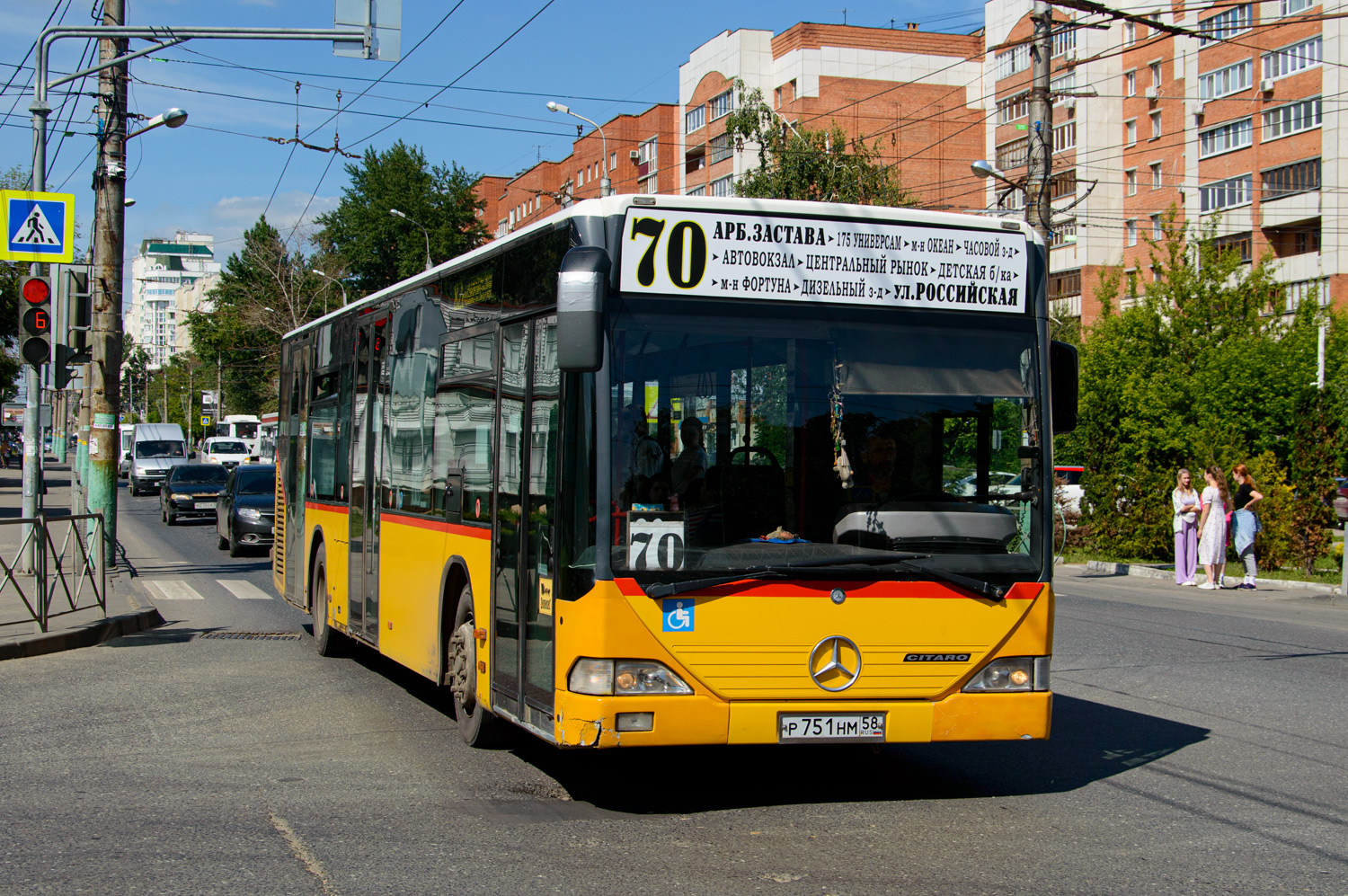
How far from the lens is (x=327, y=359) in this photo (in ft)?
38.3

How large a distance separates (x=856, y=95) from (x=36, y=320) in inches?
2035

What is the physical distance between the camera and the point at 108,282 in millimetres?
17672

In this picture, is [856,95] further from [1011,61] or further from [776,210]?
[776,210]

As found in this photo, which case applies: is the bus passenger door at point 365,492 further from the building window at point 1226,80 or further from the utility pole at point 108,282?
the building window at point 1226,80

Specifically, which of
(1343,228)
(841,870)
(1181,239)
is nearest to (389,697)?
(841,870)

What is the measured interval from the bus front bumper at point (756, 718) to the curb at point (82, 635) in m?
7.27

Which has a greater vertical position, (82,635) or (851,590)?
(851,590)

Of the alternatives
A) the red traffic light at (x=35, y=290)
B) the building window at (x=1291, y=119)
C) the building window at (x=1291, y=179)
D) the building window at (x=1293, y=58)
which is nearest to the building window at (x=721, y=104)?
the building window at (x=1293, y=58)

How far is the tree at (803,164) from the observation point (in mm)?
33469

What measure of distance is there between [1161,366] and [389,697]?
22.6 metres

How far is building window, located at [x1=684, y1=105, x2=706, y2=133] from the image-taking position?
Result: 62656 mm

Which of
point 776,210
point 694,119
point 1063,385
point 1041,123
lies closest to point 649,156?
point 694,119

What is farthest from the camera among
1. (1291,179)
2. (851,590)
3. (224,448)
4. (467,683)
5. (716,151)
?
(224,448)

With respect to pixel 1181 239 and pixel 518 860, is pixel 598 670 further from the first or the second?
pixel 1181 239
